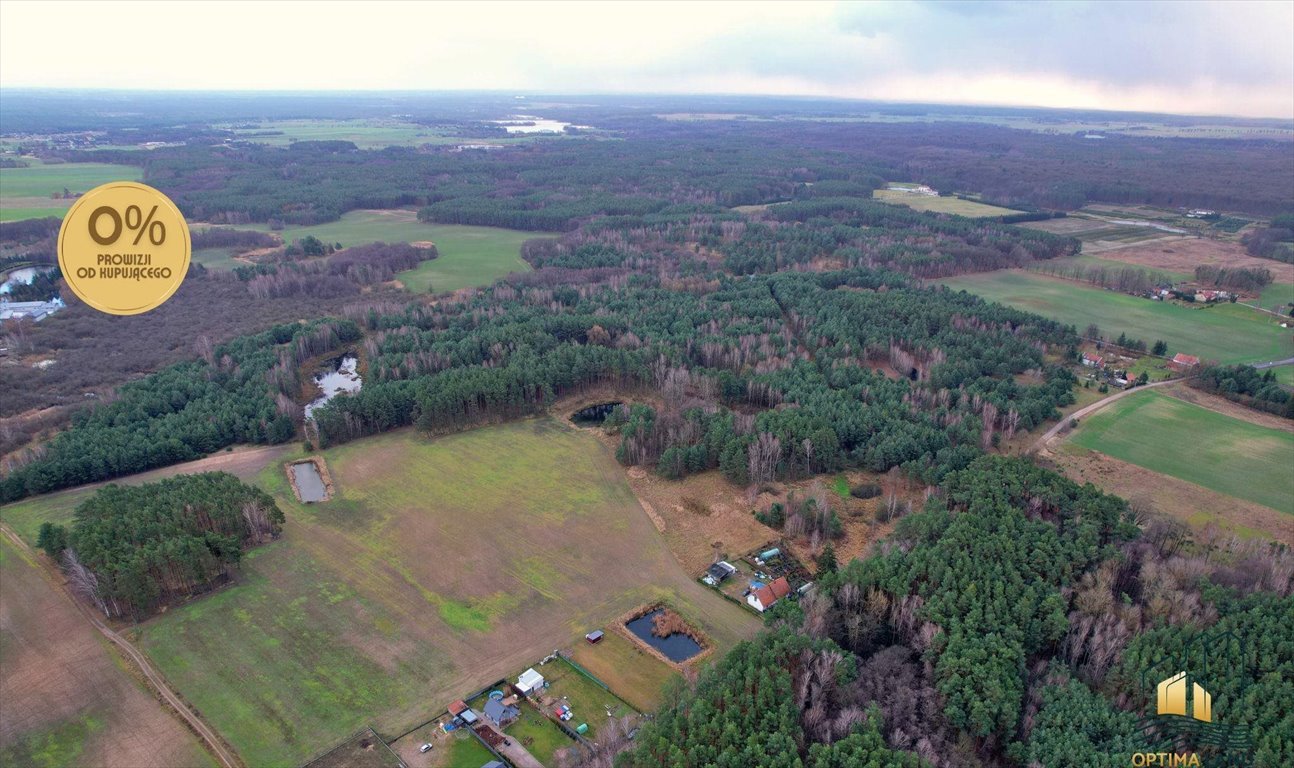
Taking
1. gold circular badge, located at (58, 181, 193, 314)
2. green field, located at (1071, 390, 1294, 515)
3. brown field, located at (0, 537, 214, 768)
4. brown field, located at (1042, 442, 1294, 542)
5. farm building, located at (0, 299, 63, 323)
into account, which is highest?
gold circular badge, located at (58, 181, 193, 314)

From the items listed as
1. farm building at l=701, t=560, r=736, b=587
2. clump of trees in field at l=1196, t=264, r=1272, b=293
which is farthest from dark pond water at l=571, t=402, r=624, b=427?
clump of trees in field at l=1196, t=264, r=1272, b=293

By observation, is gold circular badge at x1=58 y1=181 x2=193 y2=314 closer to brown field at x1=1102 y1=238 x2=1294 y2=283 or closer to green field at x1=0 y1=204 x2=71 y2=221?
brown field at x1=1102 y1=238 x2=1294 y2=283

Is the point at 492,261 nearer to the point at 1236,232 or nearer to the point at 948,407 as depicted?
the point at 948,407

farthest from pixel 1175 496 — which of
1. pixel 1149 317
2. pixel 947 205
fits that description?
pixel 947 205

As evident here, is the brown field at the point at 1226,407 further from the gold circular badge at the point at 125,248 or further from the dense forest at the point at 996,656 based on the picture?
the gold circular badge at the point at 125,248

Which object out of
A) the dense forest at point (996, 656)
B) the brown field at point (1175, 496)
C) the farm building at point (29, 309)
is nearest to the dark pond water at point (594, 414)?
the dense forest at point (996, 656)
